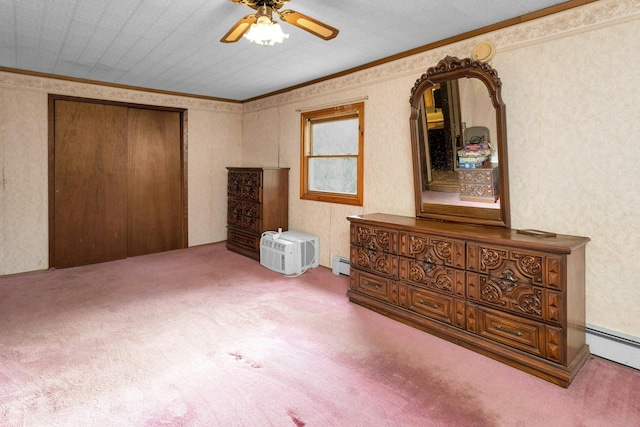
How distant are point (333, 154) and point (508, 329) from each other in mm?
2998

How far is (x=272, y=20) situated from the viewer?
7.23 ft

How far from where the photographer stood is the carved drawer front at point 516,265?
7.45ft

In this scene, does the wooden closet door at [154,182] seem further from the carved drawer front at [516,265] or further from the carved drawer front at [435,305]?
the carved drawer front at [516,265]

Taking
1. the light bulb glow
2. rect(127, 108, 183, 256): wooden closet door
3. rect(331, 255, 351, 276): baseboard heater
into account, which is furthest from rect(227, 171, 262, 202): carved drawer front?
the light bulb glow

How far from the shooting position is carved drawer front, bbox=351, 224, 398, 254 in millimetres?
3207

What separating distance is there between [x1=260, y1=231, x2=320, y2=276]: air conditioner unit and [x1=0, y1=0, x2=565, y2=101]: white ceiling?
2081 millimetres

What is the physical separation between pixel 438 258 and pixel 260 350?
1526 mm

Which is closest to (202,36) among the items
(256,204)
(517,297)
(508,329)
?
(256,204)

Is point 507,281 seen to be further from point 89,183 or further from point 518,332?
point 89,183

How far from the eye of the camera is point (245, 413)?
1961 millimetres

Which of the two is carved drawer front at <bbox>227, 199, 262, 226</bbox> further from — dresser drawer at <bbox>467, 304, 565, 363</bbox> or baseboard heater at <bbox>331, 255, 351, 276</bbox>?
dresser drawer at <bbox>467, 304, 565, 363</bbox>

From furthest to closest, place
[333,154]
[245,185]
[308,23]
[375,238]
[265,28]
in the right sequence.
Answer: [245,185] → [333,154] → [375,238] → [308,23] → [265,28]

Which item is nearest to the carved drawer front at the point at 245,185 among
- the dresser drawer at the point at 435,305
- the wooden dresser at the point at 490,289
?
the wooden dresser at the point at 490,289

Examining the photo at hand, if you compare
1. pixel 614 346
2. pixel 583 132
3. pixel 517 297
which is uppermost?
pixel 583 132
